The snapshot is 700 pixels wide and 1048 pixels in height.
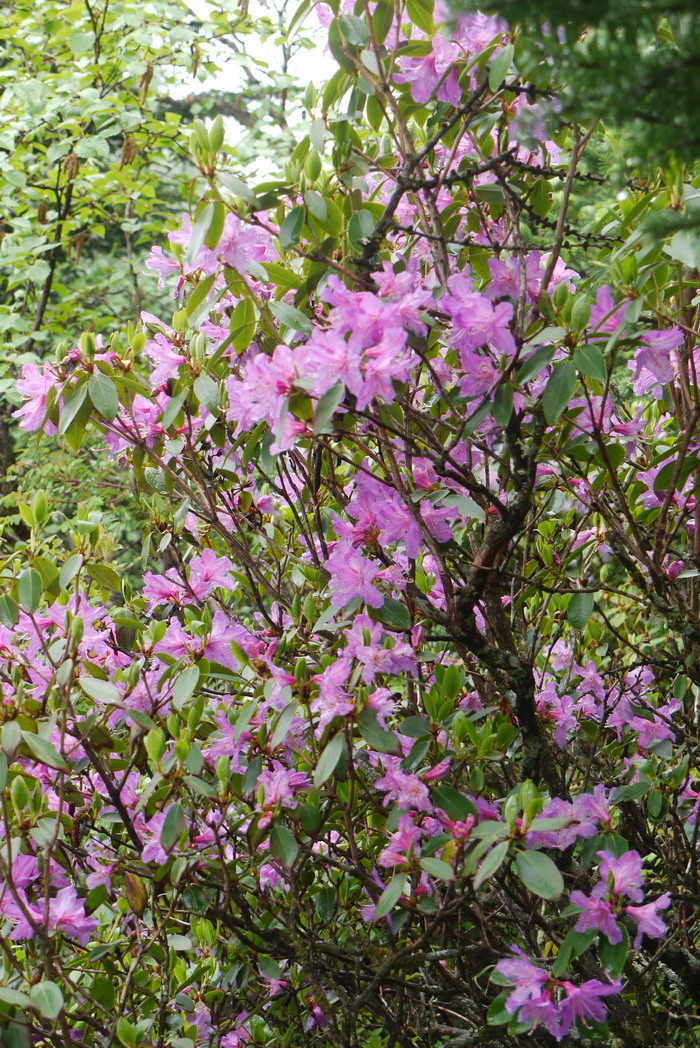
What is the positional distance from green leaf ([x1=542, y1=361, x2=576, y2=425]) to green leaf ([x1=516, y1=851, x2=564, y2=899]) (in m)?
0.60

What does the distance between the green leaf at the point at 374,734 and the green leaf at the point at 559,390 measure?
19.6 inches

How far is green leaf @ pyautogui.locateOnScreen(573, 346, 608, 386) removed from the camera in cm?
130

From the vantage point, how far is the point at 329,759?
1.34m

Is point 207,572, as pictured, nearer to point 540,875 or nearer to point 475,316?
point 475,316

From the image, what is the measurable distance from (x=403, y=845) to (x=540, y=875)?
30 centimetres

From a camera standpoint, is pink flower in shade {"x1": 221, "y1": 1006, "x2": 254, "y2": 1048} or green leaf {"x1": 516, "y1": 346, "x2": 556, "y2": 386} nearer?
green leaf {"x1": 516, "y1": 346, "x2": 556, "y2": 386}

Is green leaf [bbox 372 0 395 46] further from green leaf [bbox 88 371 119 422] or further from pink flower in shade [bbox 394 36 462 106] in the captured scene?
green leaf [bbox 88 371 119 422]

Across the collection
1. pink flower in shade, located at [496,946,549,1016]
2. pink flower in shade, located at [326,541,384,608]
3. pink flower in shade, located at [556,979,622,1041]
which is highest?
pink flower in shade, located at [326,541,384,608]

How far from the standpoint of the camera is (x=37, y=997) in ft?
4.11

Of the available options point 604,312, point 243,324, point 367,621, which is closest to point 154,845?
point 367,621

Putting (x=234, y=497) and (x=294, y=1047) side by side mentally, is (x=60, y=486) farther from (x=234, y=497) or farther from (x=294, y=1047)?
(x=294, y=1047)

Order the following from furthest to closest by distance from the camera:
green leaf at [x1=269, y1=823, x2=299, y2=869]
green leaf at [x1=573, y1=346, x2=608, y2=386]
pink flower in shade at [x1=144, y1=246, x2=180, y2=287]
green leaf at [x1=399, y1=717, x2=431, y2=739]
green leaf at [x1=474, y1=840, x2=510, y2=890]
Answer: pink flower in shade at [x1=144, y1=246, x2=180, y2=287] < green leaf at [x1=399, y1=717, x2=431, y2=739] < green leaf at [x1=269, y1=823, x2=299, y2=869] < green leaf at [x1=573, y1=346, x2=608, y2=386] < green leaf at [x1=474, y1=840, x2=510, y2=890]

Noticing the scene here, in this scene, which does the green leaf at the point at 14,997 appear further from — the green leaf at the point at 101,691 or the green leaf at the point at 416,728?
the green leaf at the point at 416,728

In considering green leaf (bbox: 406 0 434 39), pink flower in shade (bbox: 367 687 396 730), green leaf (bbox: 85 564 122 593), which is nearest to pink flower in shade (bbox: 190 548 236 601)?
green leaf (bbox: 85 564 122 593)
